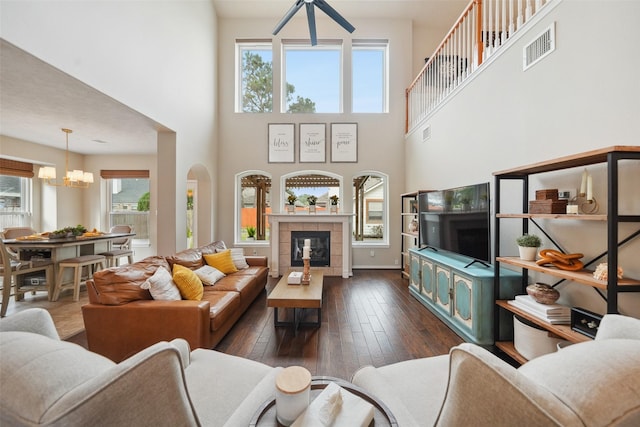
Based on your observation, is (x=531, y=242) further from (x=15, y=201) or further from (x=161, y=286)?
(x=15, y=201)

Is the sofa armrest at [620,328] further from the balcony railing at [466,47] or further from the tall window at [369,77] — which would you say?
the tall window at [369,77]

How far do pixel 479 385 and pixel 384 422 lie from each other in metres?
0.46

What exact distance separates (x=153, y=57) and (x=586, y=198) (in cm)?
495

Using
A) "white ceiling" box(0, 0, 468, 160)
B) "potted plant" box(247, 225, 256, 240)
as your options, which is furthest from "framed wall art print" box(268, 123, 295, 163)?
"white ceiling" box(0, 0, 468, 160)

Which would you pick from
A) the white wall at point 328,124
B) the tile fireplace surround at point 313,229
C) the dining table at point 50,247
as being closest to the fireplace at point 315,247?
the tile fireplace surround at point 313,229

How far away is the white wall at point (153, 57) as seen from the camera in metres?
2.25

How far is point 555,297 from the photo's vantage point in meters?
2.03

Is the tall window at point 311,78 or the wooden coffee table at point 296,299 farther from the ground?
the tall window at point 311,78

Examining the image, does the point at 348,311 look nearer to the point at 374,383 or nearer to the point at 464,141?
the point at 374,383

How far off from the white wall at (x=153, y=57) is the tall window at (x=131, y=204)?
2.45 metres

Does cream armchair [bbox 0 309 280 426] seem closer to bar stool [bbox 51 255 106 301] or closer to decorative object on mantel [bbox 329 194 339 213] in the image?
bar stool [bbox 51 255 106 301]

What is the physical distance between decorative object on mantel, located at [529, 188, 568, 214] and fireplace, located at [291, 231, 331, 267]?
12.6 feet

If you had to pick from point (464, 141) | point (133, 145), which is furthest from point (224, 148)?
point (464, 141)

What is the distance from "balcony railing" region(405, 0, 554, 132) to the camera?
2903mm
